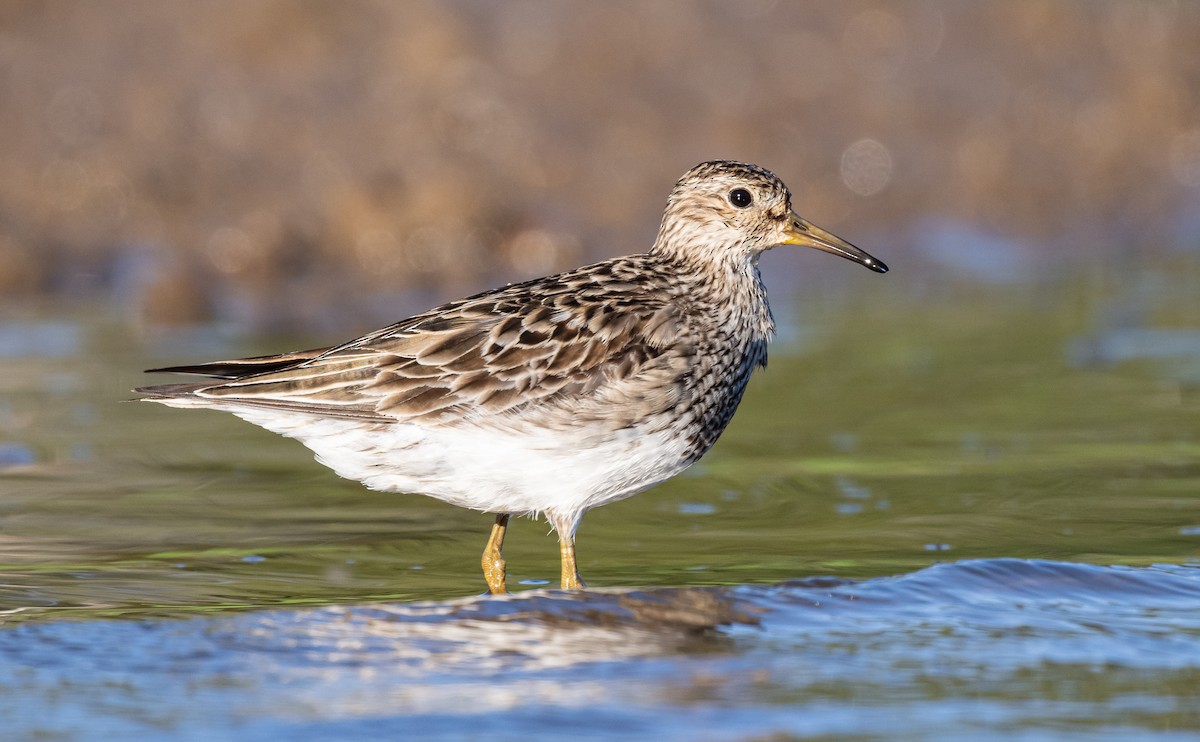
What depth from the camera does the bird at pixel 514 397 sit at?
847 cm

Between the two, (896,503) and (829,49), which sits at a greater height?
(829,49)

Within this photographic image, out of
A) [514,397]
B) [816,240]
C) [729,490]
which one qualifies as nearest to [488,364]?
[514,397]

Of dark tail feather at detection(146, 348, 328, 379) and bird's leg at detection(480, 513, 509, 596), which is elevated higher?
dark tail feather at detection(146, 348, 328, 379)

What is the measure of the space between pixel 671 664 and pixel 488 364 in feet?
6.35

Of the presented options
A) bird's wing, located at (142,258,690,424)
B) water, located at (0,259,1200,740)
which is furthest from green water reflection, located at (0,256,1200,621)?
bird's wing, located at (142,258,690,424)

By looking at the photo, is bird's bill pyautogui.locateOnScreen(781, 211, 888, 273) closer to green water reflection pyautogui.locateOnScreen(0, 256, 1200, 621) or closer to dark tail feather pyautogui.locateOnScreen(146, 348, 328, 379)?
green water reflection pyautogui.locateOnScreen(0, 256, 1200, 621)

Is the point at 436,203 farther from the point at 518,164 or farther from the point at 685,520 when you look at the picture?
the point at 685,520

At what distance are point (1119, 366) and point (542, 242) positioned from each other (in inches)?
225

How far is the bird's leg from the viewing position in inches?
344

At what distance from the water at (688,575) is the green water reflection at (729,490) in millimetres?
29

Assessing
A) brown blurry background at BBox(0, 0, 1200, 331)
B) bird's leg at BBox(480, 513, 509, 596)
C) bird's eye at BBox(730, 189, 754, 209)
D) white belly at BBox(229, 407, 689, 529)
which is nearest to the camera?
white belly at BBox(229, 407, 689, 529)

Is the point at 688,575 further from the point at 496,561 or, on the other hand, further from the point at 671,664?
the point at 671,664

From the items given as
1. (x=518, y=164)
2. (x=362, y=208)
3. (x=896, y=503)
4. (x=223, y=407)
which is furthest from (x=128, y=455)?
(x=518, y=164)

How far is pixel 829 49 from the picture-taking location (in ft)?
65.4
